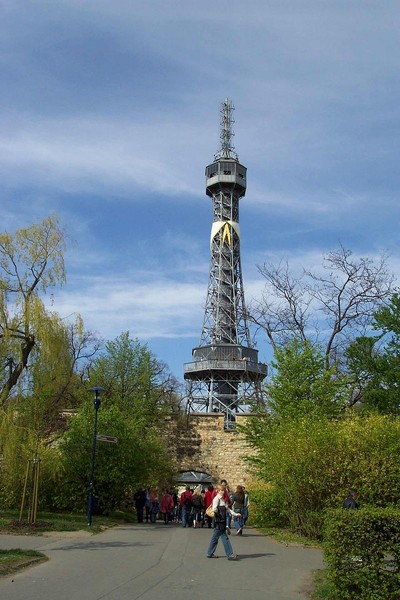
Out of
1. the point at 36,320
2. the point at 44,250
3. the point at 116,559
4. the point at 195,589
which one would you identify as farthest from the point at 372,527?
the point at 44,250

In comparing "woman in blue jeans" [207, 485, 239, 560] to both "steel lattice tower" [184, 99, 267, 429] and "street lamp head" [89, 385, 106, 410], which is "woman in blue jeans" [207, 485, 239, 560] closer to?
"street lamp head" [89, 385, 106, 410]

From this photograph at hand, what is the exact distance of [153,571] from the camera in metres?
9.89

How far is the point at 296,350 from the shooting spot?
2317 centimetres

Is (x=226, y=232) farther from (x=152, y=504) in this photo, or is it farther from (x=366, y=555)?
(x=366, y=555)

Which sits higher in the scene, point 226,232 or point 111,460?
point 226,232

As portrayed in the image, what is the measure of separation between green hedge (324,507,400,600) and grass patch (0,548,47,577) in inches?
188

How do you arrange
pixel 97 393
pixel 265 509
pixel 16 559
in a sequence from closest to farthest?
1. pixel 16 559
2. pixel 97 393
3. pixel 265 509

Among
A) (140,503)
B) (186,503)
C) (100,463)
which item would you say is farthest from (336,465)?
(140,503)

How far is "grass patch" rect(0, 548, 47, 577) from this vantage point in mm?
9461

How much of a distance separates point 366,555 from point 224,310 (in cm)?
6628

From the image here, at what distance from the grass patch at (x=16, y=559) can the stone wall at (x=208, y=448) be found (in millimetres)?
20305

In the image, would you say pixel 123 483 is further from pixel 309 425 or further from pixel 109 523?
pixel 309 425

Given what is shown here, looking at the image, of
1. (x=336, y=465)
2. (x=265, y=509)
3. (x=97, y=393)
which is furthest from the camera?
(x=265, y=509)

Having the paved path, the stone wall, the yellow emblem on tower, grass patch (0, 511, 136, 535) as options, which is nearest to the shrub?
grass patch (0, 511, 136, 535)
